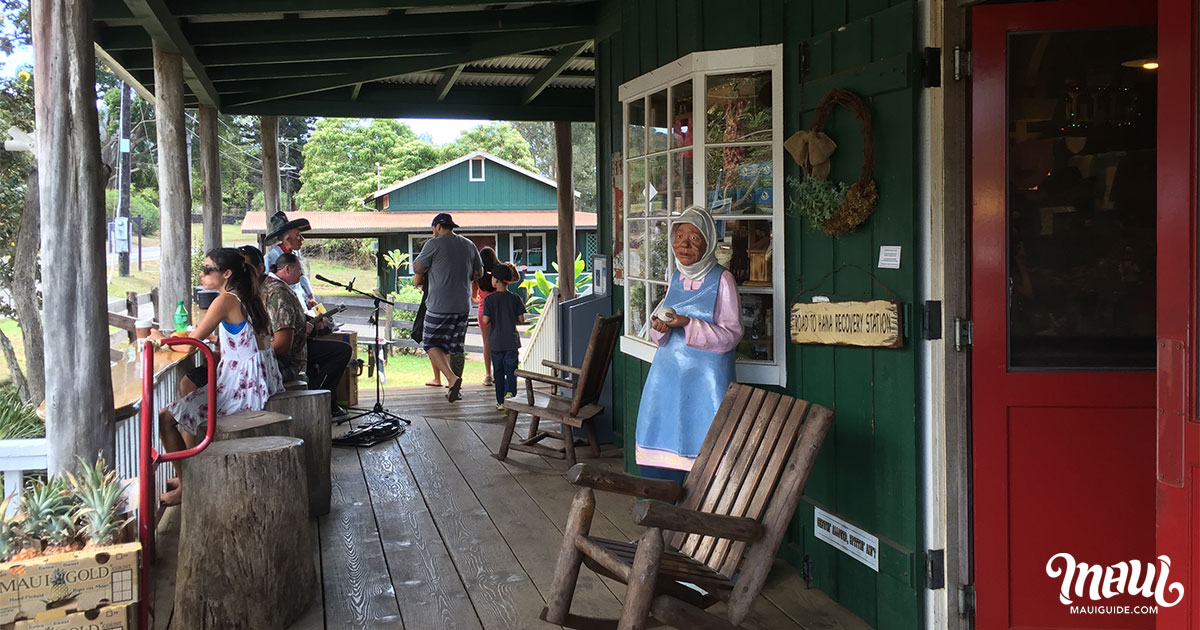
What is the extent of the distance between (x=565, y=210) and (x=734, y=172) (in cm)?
698

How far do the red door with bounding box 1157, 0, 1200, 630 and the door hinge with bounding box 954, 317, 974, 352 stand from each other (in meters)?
0.95

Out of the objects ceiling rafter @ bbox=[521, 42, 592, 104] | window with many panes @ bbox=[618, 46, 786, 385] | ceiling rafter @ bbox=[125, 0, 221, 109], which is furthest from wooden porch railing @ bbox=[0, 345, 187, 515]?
ceiling rafter @ bbox=[521, 42, 592, 104]

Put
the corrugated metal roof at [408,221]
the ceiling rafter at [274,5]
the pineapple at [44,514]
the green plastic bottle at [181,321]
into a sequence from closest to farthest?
the pineapple at [44,514], the ceiling rafter at [274,5], the green plastic bottle at [181,321], the corrugated metal roof at [408,221]

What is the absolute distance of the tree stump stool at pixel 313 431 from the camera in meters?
5.23

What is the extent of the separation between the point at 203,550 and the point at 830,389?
7.79 feet

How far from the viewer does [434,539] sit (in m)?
4.86

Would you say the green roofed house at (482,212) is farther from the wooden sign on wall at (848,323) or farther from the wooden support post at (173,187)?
the wooden sign on wall at (848,323)

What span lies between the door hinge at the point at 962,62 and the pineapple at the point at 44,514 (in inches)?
121

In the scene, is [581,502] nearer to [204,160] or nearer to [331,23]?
[331,23]

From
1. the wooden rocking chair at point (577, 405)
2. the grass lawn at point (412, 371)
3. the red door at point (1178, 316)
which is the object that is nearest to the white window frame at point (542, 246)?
the grass lawn at point (412, 371)

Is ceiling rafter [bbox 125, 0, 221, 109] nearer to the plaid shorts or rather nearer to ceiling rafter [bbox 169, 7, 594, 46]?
ceiling rafter [bbox 169, 7, 594, 46]

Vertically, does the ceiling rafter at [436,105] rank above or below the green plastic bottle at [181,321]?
above

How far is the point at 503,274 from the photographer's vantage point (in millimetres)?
8367

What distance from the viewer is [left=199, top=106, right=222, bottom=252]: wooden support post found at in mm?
8688
